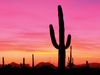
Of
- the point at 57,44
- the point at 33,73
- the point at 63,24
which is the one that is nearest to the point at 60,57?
the point at 57,44

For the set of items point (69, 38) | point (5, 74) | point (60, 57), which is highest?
point (69, 38)

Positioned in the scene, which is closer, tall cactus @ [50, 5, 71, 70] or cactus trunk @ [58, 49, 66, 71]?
tall cactus @ [50, 5, 71, 70]

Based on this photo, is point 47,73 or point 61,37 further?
point 47,73

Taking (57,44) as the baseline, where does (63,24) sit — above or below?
above

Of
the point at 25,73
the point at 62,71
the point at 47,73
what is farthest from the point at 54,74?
the point at 62,71

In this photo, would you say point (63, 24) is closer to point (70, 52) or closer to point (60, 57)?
point (60, 57)

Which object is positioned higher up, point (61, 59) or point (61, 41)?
point (61, 41)

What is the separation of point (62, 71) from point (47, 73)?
9.43m

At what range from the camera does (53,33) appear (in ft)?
58.0

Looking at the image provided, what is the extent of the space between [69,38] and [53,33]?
1.07 meters

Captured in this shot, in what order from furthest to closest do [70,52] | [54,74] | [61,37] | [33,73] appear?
[70,52]
[33,73]
[54,74]
[61,37]

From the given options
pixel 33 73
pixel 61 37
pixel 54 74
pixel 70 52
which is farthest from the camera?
pixel 70 52

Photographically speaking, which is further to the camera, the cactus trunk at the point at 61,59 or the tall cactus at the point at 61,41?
the cactus trunk at the point at 61,59

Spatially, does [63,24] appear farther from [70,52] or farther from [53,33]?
[70,52]
